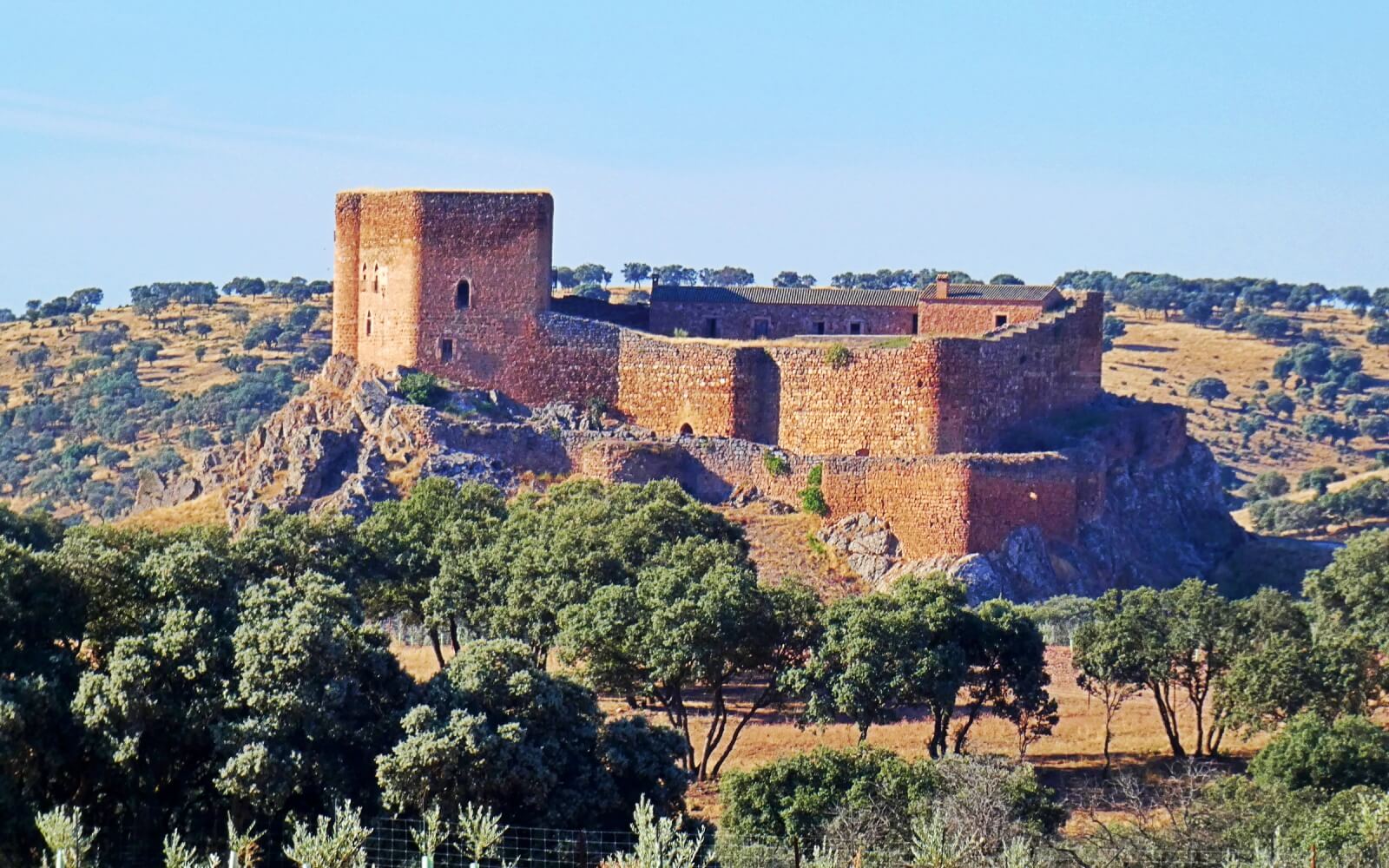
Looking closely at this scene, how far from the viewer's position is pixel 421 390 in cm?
6556

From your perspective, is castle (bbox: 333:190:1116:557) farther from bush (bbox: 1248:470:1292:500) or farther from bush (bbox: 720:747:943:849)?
bush (bbox: 1248:470:1292:500)

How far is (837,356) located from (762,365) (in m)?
2.16

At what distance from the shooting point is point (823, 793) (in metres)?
40.3

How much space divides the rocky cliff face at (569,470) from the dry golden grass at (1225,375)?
4239cm

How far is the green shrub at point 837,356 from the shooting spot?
6456 cm

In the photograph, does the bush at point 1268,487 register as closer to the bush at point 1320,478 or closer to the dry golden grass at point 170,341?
the bush at point 1320,478

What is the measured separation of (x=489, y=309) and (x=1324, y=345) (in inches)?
2936

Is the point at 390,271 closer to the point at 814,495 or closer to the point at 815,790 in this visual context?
the point at 814,495

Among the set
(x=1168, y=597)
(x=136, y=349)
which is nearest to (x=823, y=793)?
(x=1168, y=597)

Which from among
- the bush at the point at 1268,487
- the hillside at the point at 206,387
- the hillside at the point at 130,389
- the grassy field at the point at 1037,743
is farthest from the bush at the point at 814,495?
the bush at the point at 1268,487

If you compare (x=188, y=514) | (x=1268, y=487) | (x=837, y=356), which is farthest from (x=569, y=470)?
(x=1268, y=487)

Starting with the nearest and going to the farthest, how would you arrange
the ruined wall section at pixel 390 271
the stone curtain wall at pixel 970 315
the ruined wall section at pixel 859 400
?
the ruined wall section at pixel 859 400, the ruined wall section at pixel 390 271, the stone curtain wall at pixel 970 315

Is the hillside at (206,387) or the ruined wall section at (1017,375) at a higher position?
the ruined wall section at (1017,375)

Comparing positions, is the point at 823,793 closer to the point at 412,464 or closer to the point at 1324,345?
the point at 412,464
